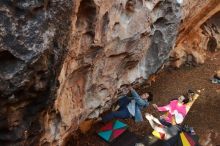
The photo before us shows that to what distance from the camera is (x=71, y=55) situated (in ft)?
17.5

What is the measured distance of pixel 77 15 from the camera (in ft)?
16.8

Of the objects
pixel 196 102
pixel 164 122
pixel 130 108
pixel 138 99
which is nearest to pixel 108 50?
pixel 130 108

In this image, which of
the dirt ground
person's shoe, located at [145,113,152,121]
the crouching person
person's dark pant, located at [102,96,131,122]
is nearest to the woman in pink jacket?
the dirt ground

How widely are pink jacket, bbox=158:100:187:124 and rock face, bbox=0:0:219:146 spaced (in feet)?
2.63

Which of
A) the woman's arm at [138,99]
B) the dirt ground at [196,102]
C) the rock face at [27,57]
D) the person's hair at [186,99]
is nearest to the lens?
the rock face at [27,57]

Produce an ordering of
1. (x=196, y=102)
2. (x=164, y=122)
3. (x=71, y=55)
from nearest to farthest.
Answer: (x=71, y=55) → (x=164, y=122) → (x=196, y=102)

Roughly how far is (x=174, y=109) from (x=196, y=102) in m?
0.64

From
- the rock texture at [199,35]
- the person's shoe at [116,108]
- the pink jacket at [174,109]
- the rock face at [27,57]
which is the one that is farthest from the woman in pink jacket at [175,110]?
the rock face at [27,57]

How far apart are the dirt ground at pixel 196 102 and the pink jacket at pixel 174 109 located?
11 cm

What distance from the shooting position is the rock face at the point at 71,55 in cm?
380

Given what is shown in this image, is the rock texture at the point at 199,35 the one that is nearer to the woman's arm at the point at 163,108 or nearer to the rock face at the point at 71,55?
the rock face at the point at 71,55

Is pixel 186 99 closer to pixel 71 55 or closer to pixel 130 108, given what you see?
pixel 130 108

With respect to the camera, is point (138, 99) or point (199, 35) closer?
point (138, 99)

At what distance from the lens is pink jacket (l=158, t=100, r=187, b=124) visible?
8086 millimetres
